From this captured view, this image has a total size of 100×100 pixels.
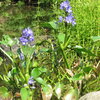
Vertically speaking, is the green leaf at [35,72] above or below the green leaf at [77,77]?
above

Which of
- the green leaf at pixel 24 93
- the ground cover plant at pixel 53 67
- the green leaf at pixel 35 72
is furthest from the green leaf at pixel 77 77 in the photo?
the green leaf at pixel 24 93

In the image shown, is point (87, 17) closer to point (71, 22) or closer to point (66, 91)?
point (71, 22)

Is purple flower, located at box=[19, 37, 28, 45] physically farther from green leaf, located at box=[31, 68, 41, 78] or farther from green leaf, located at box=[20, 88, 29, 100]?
green leaf, located at box=[20, 88, 29, 100]

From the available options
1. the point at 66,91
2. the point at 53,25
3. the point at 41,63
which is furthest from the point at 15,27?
the point at 66,91

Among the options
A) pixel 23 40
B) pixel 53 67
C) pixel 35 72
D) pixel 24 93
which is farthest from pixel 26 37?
pixel 53 67

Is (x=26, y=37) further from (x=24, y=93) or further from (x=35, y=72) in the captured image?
(x=24, y=93)

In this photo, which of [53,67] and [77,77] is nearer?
[77,77]

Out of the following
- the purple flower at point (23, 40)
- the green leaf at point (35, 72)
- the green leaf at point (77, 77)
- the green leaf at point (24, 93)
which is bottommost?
the green leaf at point (24, 93)

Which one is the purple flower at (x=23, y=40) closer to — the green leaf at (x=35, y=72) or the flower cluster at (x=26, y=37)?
the flower cluster at (x=26, y=37)

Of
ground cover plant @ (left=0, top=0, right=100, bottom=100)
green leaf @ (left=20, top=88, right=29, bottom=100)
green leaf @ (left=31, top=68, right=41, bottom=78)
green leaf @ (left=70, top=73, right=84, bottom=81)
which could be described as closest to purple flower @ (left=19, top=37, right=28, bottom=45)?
ground cover plant @ (left=0, top=0, right=100, bottom=100)

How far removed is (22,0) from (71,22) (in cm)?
721

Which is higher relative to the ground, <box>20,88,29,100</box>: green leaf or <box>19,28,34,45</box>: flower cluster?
<box>19,28,34,45</box>: flower cluster

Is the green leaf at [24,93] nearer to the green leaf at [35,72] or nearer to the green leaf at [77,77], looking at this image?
the green leaf at [35,72]

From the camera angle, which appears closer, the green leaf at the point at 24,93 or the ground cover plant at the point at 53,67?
the green leaf at the point at 24,93
